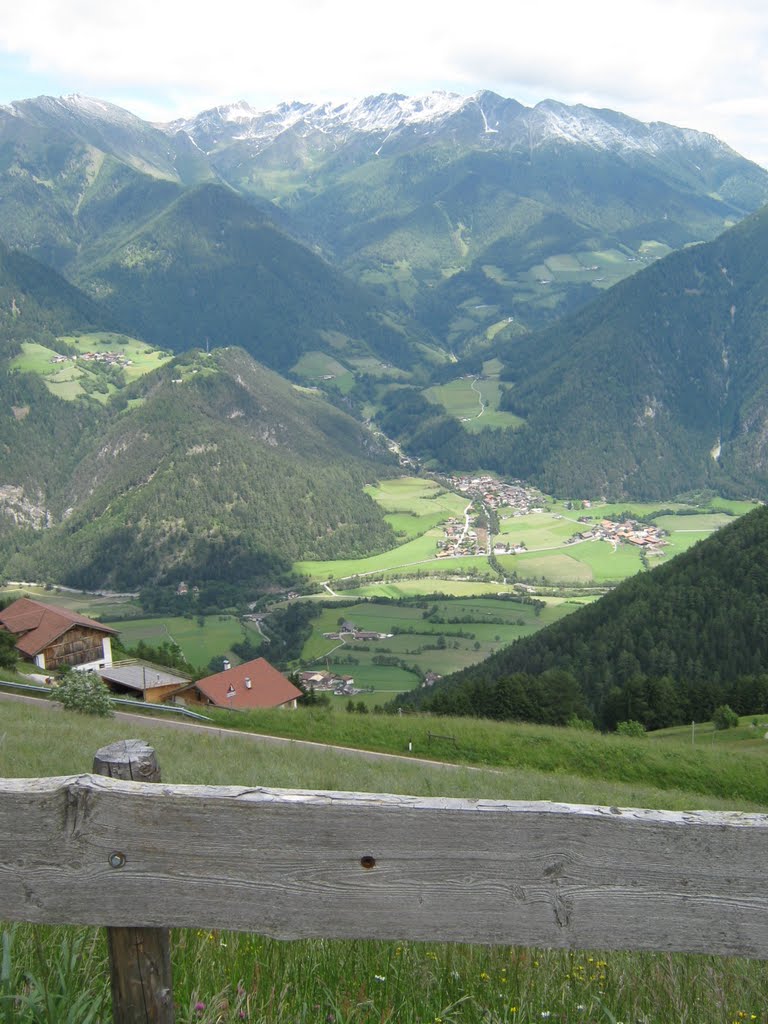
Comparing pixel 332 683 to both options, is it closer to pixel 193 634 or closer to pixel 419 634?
pixel 419 634

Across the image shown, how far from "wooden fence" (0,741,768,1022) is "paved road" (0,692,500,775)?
1908 cm

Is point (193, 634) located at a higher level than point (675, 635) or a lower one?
lower

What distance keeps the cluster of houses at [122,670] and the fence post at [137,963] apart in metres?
35.6

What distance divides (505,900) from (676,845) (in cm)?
72

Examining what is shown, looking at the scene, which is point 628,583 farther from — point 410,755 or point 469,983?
point 469,983

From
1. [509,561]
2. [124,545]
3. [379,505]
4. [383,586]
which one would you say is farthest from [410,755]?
[379,505]

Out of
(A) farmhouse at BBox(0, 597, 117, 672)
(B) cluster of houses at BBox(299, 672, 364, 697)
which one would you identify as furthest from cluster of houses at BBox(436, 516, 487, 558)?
(A) farmhouse at BBox(0, 597, 117, 672)

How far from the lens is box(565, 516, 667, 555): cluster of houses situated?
166m

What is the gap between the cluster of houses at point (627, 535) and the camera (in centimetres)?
16639

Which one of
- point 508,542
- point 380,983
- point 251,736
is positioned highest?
point 380,983

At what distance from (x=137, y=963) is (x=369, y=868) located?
1.01 meters

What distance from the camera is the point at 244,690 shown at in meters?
43.5

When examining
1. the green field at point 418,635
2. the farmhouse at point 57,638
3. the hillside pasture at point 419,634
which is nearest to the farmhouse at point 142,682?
the farmhouse at point 57,638

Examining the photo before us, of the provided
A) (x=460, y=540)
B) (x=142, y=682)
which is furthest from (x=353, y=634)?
(x=142, y=682)
